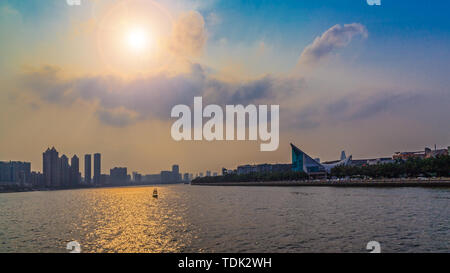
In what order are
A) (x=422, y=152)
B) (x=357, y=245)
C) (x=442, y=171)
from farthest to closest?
(x=422, y=152) < (x=442, y=171) < (x=357, y=245)

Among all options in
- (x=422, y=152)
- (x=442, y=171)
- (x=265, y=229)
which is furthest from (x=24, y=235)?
(x=422, y=152)

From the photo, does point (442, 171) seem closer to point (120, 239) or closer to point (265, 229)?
point (265, 229)

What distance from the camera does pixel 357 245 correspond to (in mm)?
19484
